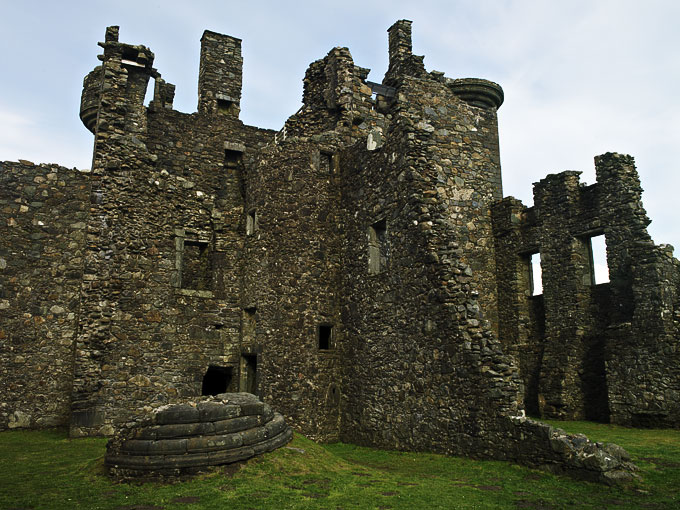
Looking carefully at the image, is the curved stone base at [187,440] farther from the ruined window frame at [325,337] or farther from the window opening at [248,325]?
the window opening at [248,325]

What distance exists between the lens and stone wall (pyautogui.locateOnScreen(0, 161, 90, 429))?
13.4 metres

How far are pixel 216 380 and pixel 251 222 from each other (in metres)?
4.57

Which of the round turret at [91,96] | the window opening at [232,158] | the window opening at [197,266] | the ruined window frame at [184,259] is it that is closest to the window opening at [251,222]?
the ruined window frame at [184,259]

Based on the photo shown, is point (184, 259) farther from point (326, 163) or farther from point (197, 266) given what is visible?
point (326, 163)

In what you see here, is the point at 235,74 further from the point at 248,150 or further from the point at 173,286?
the point at 173,286

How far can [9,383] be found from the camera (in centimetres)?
1334

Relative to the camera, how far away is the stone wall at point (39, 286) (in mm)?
13445

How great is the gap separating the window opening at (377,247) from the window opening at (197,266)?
193 inches

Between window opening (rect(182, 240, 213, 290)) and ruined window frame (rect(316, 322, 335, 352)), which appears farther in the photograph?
window opening (rect(182, 240, 213, 290))

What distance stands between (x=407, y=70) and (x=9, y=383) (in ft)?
50.6

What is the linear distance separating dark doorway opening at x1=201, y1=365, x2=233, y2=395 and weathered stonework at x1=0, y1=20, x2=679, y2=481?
0.25ft

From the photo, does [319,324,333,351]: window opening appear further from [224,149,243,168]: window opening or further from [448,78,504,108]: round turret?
[448,78,504,108]: round turret

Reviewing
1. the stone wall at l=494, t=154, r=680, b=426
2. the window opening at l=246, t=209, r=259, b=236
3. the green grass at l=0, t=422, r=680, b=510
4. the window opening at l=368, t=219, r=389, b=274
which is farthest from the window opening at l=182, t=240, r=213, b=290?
the stone wall at l=494, t=154, r=680, b=426

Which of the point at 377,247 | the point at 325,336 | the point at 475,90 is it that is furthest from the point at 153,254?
the point at 475,90
